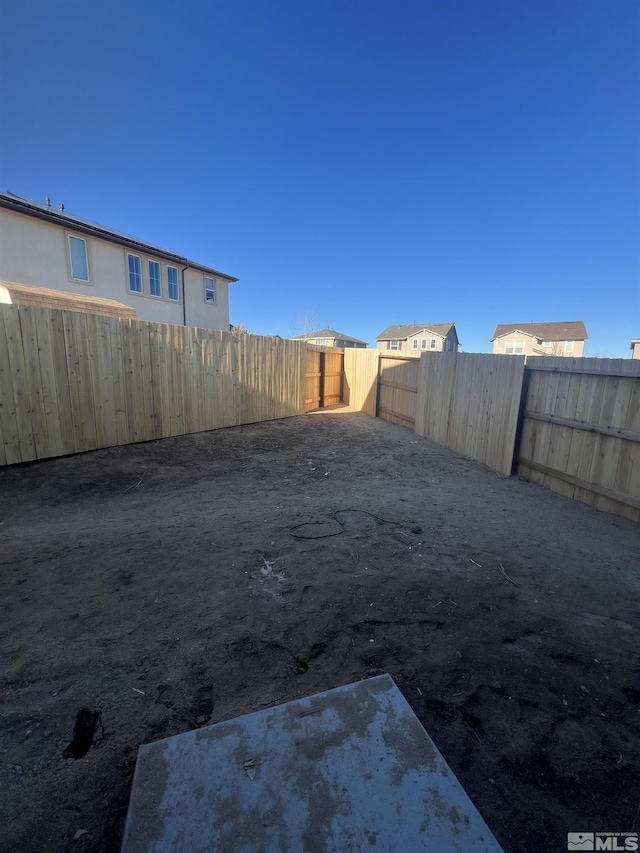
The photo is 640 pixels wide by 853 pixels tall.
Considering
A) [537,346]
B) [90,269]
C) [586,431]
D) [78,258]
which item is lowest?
[586,431]

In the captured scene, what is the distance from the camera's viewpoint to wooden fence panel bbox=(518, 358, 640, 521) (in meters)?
4.49

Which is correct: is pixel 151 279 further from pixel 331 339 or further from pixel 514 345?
pixel 514 345

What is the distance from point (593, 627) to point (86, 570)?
3644 mm

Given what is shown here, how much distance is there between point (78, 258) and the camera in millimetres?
13438

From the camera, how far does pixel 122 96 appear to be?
10.2 metres

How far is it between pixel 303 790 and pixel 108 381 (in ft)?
21.2

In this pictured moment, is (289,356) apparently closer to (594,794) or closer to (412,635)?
(412,635)

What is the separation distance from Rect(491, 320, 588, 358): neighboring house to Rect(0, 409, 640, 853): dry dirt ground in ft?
164

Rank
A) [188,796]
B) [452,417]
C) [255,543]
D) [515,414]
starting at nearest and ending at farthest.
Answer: [188,796], [255,543], [515,414], [452,417]

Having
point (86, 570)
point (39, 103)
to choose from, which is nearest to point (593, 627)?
point (86, 570)

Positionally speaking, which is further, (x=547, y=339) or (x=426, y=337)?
(x=426, y=337)

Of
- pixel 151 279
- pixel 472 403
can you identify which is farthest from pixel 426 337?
pixel 472 403

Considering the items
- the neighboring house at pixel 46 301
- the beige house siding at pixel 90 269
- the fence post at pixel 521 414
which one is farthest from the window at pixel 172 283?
the fence post at pixel 521 414

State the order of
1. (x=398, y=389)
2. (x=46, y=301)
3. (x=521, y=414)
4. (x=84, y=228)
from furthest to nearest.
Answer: (x=84, y=228), (x=398, y=389), (x=46, y=301), (x=521, y=414)
